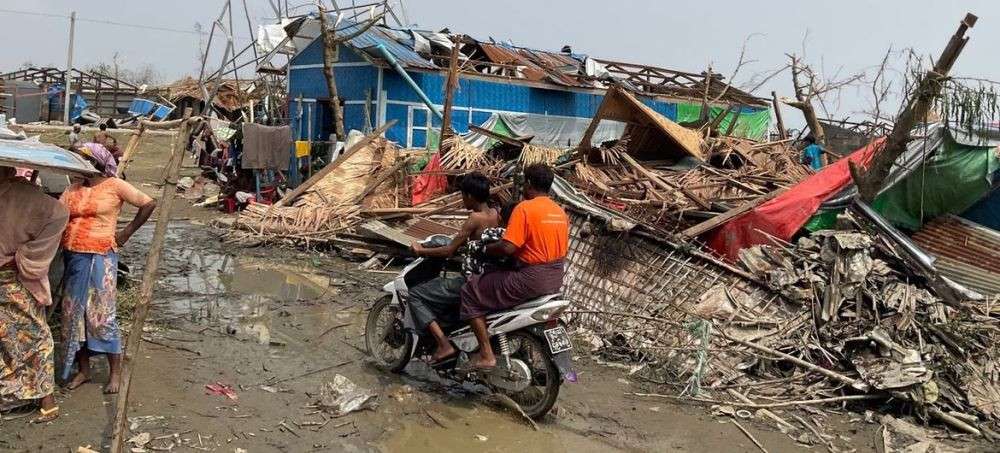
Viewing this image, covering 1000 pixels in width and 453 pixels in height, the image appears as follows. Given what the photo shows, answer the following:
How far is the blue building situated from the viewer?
1858cm

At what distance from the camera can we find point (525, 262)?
4766 mm

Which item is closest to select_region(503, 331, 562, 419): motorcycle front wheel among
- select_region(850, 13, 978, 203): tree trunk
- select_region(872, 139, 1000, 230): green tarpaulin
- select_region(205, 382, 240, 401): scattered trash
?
select_region(205, 382, 240, 401): scattered trash

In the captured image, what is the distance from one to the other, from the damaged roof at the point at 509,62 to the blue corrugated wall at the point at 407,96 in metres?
0.36

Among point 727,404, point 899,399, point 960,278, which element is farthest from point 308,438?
point 960,278

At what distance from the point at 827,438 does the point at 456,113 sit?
15694 millimetres

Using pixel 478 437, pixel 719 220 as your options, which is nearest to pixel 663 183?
pixel 719 220

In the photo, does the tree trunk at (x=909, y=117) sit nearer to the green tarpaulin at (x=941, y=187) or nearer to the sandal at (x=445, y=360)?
the green tarpaulin at (x=941, y=187)

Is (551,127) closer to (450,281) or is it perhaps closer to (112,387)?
(450,281)

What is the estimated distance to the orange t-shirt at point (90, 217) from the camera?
4.55 meters

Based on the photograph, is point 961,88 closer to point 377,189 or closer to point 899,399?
point 899,399

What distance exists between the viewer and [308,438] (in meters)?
4.33

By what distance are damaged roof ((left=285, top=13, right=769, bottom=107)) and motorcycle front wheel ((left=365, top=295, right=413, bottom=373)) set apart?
1175 cm

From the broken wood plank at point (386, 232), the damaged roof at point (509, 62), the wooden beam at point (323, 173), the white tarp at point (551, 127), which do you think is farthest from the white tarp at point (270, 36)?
the broken wood plank at point (386, 232)

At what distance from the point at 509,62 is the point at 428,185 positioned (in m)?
9.42
